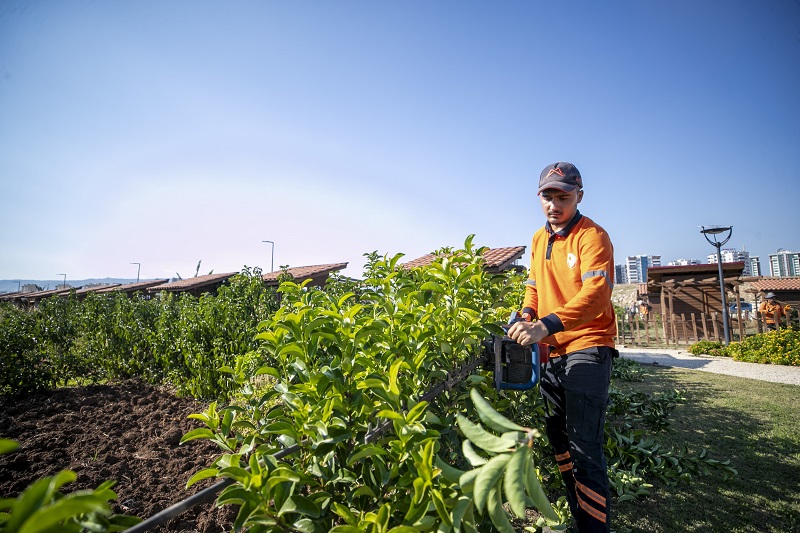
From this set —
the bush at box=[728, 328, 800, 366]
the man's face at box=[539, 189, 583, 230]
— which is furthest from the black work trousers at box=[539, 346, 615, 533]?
the bush at box=[728, 328, 800, 366]

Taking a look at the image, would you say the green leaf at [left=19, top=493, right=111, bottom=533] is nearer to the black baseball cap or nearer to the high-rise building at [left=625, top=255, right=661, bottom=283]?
the black baseball cap

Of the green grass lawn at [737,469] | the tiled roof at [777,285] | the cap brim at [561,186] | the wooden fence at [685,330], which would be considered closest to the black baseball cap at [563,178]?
the cap brim at [561,186]

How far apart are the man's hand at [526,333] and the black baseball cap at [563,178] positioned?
956mm

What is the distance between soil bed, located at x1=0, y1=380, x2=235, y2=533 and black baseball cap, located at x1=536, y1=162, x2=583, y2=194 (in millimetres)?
2805

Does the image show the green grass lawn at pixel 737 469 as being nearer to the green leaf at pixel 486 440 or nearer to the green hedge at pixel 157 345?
the green leaf at pixel 486 440

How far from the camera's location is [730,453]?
14.4 feet

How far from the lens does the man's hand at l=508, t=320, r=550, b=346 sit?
2035 millimetres

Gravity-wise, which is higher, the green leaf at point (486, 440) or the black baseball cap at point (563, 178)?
the black baseball cap at point (563, 178)

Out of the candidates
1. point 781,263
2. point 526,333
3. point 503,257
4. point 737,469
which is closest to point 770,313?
point 503,257

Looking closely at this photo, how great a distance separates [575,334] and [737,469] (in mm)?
3038

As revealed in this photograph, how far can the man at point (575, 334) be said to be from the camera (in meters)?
2.21

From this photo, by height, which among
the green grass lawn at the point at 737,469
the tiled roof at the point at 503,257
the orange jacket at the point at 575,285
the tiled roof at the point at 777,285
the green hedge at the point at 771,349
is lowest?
the green grass lawn at the point at 737,469

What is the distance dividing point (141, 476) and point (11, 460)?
140 cm

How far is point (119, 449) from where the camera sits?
3.89 m
